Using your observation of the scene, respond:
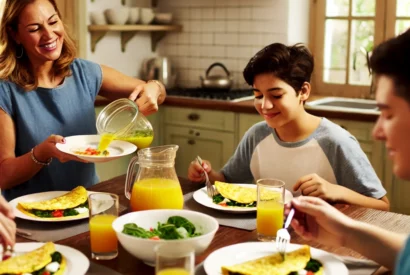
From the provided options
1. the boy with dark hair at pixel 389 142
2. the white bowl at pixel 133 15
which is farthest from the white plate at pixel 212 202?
the white bowl at pixel 133 15

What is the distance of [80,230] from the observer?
5.31 ft

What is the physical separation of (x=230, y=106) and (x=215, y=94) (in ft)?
1.02

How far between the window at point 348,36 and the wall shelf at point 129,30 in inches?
Result: 46.1

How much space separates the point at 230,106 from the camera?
379 centimetres

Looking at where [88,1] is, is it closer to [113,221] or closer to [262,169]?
[262,169]

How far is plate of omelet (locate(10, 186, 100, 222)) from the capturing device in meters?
1.67

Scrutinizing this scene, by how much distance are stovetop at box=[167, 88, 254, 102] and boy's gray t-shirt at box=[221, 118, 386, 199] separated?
5.39 feet

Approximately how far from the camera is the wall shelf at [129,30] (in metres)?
4.15

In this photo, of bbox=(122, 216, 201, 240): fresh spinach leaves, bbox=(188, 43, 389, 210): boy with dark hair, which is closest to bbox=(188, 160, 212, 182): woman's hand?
bbox=(188, 43, 389, 210): boy with dark hair

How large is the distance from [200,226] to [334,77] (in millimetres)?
3030

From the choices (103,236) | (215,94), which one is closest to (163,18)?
(215,94)

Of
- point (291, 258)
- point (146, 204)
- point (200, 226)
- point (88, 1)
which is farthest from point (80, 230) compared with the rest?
point (88, 1)

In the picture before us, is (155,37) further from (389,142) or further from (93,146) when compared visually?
(389,142)

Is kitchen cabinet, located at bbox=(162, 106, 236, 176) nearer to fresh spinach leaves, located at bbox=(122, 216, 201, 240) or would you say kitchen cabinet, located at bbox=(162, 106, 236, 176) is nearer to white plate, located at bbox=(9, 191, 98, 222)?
white plate, located at bbox=(9, 191, 98, 222)
